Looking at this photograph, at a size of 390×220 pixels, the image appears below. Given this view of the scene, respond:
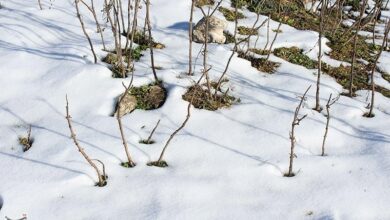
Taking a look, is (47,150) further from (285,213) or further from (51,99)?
(285,213)

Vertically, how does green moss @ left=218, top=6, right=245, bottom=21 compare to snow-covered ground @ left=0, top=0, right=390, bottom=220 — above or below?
above

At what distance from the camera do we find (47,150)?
436cm

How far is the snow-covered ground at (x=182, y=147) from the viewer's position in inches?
146

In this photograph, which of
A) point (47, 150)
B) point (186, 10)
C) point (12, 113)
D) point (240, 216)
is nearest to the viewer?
point (240, 216)

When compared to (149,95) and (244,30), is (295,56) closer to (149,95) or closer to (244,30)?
(244,30)

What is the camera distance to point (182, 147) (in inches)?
175

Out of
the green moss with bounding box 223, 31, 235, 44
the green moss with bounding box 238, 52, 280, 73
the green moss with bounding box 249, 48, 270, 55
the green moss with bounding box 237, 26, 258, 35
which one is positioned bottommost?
the green moss with bounding box 238, 52, 280, 73

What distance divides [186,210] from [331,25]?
17.6 ft

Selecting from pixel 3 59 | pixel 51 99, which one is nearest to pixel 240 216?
pixel 51 99

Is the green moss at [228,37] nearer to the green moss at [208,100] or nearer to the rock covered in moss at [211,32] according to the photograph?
the rock covered in moss at [211,32]

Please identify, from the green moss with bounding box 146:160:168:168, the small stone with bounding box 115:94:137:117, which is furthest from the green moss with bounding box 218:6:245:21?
the green moss with bounding box 146:160:168:168

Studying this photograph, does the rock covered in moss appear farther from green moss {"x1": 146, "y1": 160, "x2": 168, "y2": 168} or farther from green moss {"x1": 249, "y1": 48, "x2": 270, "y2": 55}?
green moss {"x1": 146, "y1": 160, "x2": 168, "y2": 168}

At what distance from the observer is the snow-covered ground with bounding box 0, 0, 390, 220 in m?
3.71

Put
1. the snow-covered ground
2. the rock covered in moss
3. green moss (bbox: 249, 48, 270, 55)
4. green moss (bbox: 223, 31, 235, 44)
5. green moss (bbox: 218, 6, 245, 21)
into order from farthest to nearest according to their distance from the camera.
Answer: green moss (bbox: 218, 6, 245, 21) → green moss (bbox: 223, 31, 235, 44) → the rock covered in moss → green moss (bbox: 249, 48, 270, 55) → the snow-covered ground
